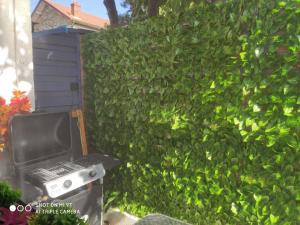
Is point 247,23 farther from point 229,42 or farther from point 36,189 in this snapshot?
point 36,189

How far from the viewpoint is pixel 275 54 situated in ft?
7.69

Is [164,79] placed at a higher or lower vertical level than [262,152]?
higher

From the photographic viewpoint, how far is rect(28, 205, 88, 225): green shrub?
1.14 m

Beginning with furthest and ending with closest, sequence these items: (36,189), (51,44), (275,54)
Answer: (51,44) → (36,189) → (275,54)

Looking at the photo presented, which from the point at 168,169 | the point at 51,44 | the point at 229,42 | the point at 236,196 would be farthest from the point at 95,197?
the point at 51,44

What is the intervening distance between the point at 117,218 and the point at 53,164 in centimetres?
145

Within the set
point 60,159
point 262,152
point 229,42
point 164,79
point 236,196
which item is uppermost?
point 229,42

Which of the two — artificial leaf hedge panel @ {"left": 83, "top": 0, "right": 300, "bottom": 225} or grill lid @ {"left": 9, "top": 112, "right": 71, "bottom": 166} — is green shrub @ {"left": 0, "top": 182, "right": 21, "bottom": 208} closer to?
grill lid @ {"left": 9, "top": 112, "right": 71, "bottom": 166}

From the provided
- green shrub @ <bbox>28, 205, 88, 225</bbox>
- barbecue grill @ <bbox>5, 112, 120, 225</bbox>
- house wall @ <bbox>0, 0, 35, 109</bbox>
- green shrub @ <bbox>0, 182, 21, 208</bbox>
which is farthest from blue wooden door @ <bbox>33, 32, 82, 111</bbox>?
green shrub @ <bbox>28, 205, 88, 225</bbox>

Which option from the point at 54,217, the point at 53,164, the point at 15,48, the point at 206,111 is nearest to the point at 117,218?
the point at 53,164

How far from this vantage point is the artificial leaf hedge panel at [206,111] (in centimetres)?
235

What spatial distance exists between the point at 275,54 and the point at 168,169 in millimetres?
1755

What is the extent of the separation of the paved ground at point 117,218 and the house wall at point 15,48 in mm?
1999

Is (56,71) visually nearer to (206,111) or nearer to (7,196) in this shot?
(206,111)
